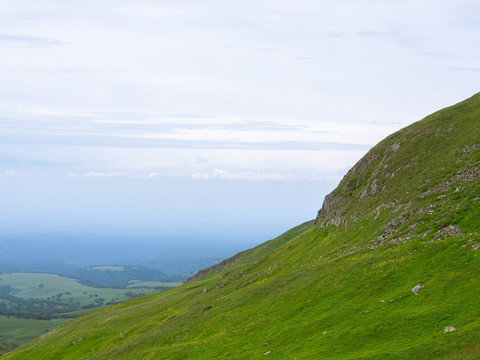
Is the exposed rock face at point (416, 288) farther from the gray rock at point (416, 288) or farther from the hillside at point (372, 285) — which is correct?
the hillside at point (372, 285)

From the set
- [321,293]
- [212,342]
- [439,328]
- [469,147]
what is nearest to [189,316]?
[212,342]

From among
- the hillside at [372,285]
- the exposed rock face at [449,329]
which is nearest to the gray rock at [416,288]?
the hillside at [372,285]

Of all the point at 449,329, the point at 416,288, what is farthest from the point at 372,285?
the point at 449,329

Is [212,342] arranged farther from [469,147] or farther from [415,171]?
[469,147]

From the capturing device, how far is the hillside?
3988 cm

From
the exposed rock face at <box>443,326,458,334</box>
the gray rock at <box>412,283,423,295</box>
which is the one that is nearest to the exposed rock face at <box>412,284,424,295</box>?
the gray rock at <box>412,283,423,295</box>

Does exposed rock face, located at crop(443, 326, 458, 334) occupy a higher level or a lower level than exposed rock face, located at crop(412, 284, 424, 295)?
lower

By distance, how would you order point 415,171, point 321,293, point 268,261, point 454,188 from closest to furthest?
point 321,293
point 454,188
point 415,171
point 268,261

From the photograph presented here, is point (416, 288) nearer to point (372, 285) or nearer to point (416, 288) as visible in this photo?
point (416, 288)

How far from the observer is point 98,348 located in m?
87.0

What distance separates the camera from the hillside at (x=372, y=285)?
39.9 meters

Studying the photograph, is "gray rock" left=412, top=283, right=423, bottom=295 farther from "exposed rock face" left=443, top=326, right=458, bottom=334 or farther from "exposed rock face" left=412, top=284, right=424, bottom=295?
"exposed rock face" left=443, top=326, right=458, bottom=334

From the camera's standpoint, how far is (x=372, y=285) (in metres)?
51.4

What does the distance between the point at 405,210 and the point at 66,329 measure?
108 meters
